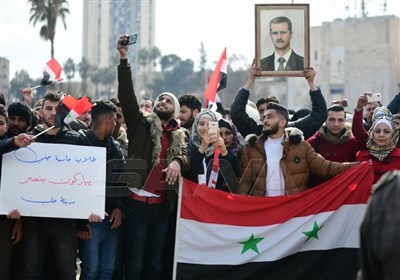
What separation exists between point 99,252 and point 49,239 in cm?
47

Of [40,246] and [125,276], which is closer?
[40,246]

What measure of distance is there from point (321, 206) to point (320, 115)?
1.06 metres

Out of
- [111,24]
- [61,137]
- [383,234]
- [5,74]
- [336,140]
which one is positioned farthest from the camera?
[111,24]

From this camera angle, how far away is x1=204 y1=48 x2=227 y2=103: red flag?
8.07 m

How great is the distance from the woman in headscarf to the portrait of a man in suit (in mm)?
922

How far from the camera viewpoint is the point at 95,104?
6375 mm

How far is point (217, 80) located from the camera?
829cm

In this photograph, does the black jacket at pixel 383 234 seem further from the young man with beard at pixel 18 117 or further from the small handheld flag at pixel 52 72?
Answer: the small handheld flag at pixel 52 72

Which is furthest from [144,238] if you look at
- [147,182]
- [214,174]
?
[214,174]

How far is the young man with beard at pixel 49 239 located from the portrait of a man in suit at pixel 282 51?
2177mm

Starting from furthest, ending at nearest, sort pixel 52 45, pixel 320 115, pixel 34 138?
pixel 52 45, pixel 320 115, pixel 34 138

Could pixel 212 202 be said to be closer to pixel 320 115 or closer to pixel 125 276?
pixel 125 276

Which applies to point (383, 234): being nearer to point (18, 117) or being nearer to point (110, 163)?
point (110, 163)

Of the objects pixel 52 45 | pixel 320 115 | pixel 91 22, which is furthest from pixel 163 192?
pixel 91 22
